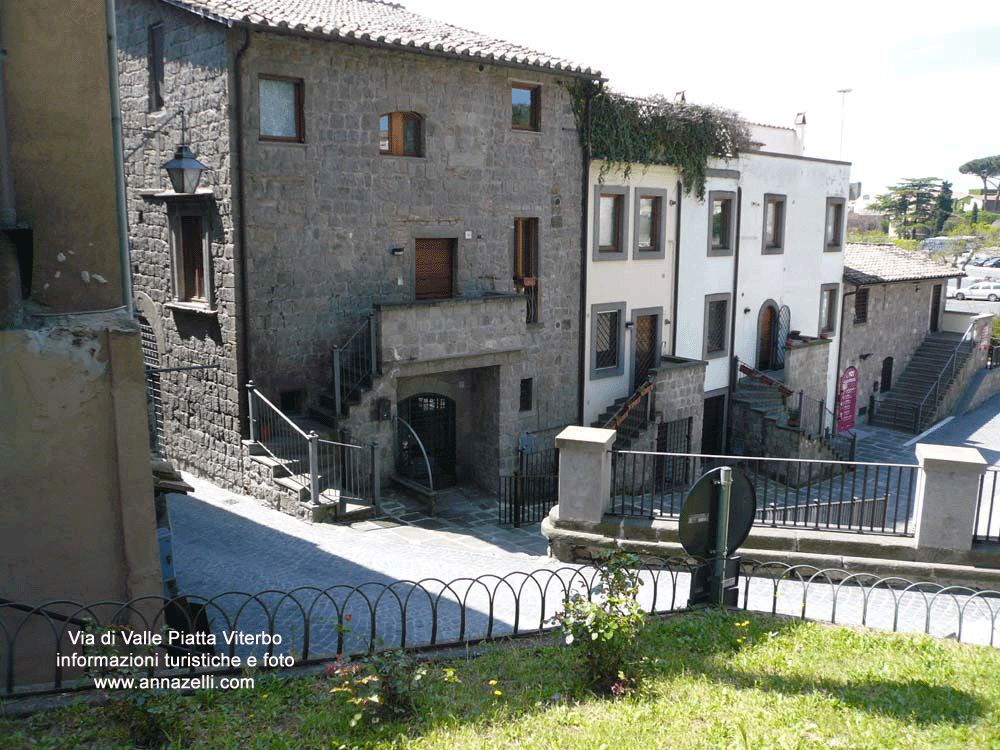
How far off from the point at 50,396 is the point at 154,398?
1153 cm

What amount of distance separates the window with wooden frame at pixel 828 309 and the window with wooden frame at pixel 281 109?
60.0 ft

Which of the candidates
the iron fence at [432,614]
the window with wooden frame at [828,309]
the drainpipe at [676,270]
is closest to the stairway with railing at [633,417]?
the drainpipe at [676,270]

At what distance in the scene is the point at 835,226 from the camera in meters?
27.8

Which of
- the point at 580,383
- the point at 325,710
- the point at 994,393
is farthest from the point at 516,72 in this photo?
the point at 994,393

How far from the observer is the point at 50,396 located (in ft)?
22.0

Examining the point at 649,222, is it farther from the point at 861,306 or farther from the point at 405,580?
the point at 405,580

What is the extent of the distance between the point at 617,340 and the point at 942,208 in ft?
249

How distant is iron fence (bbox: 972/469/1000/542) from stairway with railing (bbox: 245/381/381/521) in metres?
8.45

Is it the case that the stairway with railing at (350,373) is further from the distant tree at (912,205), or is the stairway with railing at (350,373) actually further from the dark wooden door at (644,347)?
the distant tree at (912,205)

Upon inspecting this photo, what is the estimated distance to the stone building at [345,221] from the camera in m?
14.7

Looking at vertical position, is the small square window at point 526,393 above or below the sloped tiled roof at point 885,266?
below

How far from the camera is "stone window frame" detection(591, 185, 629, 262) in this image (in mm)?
20094

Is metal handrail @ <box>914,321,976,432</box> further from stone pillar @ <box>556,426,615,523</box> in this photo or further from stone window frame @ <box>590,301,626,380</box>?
stone pillar @ <box>556,426,615,523</box>

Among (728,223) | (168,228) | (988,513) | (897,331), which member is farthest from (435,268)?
(897,331)
